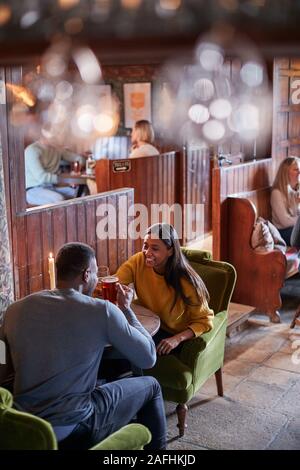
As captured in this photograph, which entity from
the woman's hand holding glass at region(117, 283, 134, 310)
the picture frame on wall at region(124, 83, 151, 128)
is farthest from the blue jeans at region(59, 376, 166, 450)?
the picture frame on wall at region(124, 83, 151, 128)

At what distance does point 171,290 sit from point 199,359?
1.27ft

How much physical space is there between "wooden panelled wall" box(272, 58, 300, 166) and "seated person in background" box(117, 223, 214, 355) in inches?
130

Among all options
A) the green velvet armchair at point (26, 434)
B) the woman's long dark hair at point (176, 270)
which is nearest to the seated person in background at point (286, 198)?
the woman's long dark hair at point (176, 270)

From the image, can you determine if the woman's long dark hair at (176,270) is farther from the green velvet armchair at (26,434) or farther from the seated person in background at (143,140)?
the seated person in background at (143,140)

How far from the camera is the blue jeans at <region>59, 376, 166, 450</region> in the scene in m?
2.12

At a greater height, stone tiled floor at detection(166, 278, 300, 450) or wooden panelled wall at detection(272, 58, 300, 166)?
wooden panelled wall at detection(272, 58, 300, 166)

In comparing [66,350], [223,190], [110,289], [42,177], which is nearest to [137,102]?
[42,177]

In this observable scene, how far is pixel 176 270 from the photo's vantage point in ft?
10.0

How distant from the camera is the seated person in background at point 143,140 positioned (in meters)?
5.92

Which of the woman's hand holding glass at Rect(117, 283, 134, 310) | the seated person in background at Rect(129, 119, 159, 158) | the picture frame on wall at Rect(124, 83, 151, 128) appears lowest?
the woman's hand holding glass at Rect(117, 283, 134, 310)

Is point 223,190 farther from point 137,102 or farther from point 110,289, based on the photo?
point 137,102

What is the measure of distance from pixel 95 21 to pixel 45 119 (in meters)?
7.79

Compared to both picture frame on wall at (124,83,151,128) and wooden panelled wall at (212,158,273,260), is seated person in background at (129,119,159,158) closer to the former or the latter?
wooden panelled wall at (212,158,273,260)

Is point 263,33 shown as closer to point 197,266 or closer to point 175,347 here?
point 175,347
